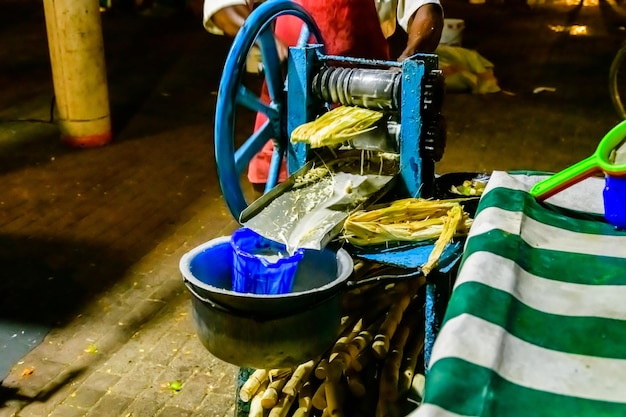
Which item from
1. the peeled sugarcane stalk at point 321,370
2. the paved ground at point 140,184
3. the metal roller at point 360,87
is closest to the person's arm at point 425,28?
the metal roller at point 360,87

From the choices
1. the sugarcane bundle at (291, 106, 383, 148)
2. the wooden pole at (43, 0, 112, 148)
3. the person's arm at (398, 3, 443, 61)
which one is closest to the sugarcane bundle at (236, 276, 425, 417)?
Result: the sugarcane bundle at (291, 106, 383, 148)

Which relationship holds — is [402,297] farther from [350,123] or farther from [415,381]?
[350,123]

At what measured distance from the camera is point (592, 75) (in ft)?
29.7

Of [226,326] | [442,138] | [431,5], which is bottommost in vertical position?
[226,326]

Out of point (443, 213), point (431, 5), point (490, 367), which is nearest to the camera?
point (490, 367)

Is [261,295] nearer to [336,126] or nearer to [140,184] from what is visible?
[336,126]

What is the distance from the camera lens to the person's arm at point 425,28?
10.9 ft

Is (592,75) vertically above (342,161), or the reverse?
(342,161)

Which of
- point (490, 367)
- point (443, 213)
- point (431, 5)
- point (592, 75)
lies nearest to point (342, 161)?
point (443, 213)

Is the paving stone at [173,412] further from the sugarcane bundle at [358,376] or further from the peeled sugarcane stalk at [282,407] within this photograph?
the peeled sugarcane stalk at [282,407]

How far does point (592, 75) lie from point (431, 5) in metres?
6.38

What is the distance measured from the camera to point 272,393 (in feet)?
8.42

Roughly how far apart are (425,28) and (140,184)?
9.80ft

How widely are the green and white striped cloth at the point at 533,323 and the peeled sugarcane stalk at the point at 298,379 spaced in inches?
45.7
